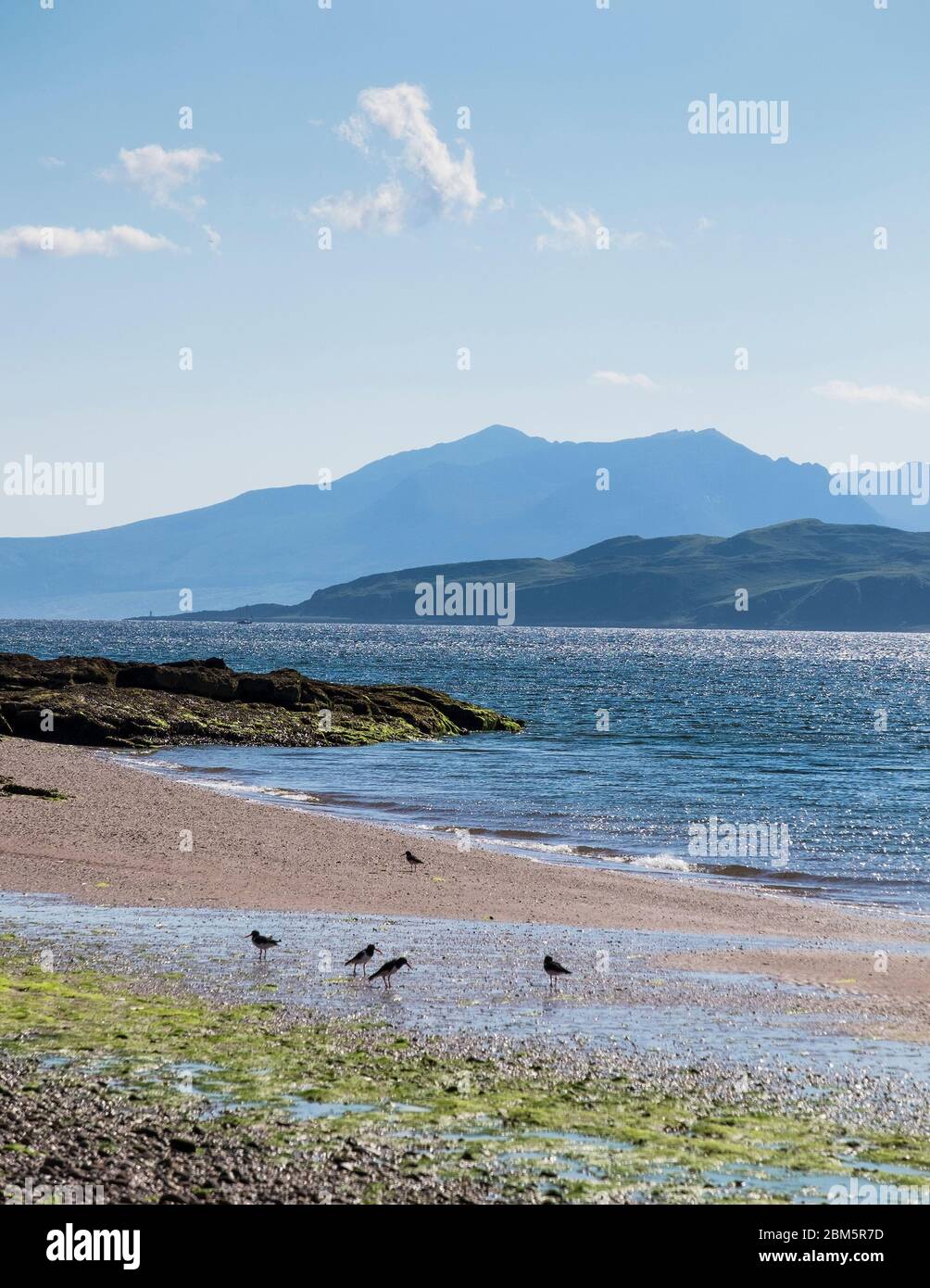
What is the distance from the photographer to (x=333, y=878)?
25.4 m

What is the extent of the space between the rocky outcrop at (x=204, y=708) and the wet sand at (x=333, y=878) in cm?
2678

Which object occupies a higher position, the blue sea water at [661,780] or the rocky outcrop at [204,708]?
the rocky outcrop at [204,708]

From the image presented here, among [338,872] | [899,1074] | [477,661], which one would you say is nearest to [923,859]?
[338,872]

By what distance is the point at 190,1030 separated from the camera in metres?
12.6

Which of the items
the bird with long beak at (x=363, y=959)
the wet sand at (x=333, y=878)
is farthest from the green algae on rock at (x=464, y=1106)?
the wet sand at (x=333, y=878)

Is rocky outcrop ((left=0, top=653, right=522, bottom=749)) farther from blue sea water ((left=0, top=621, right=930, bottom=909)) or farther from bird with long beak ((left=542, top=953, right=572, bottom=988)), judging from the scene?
bird with long beak ((left=542, top=953, right=572, bottom=988))

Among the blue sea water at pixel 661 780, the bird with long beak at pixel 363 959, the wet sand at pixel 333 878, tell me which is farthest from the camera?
the blue sea water at pixel 661 780

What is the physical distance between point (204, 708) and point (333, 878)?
43.4m

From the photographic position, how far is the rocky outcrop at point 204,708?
59219mm

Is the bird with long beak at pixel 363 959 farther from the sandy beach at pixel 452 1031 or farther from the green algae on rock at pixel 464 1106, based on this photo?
the green algae on rock at pixel 464 1106

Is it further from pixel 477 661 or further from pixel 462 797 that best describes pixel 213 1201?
pixel 477 661

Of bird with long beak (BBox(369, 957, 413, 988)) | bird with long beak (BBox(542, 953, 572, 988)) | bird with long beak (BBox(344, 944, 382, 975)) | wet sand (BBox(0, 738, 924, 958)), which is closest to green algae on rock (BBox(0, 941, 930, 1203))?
bird with long beak (BBox(369, 957, 413, 988))
